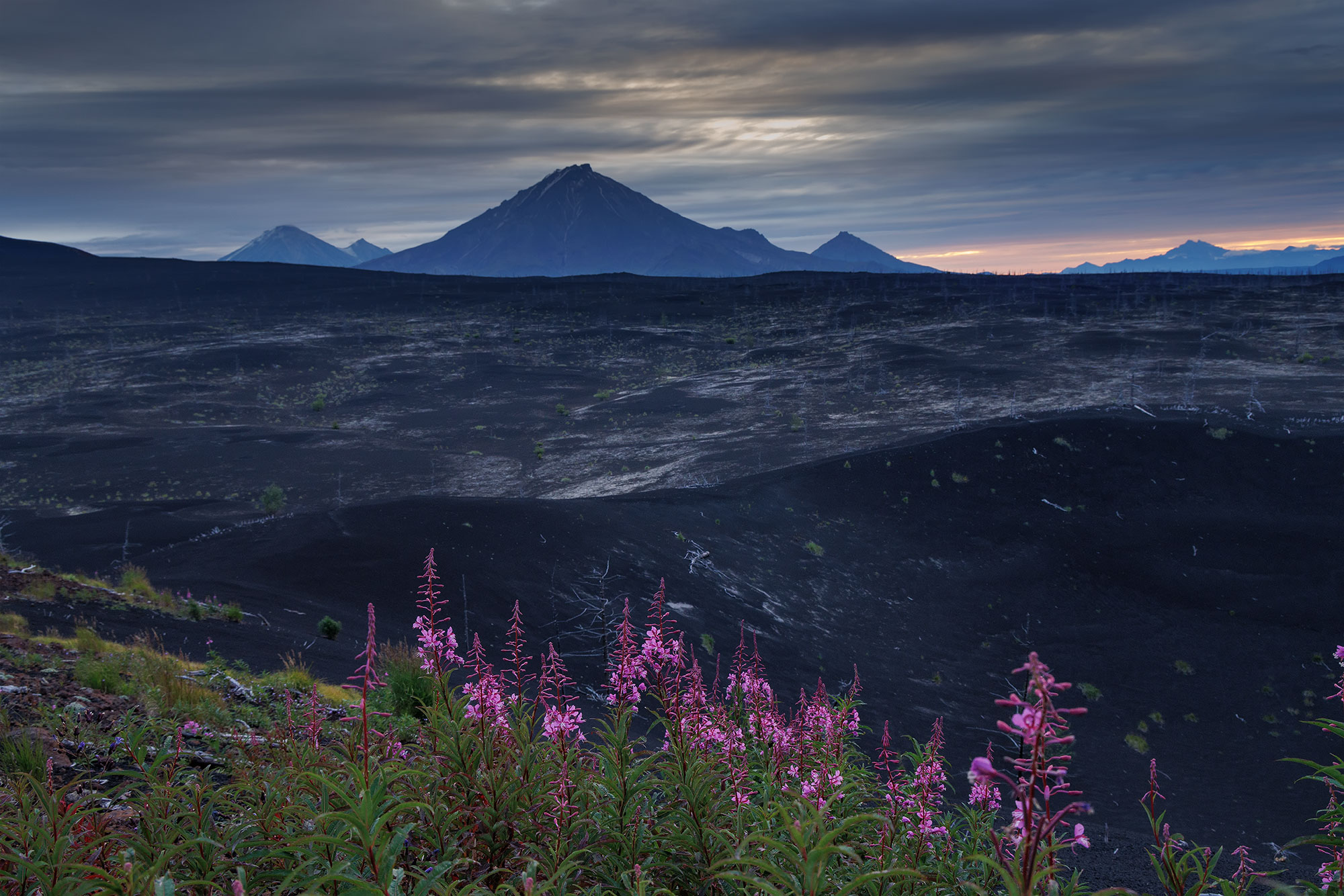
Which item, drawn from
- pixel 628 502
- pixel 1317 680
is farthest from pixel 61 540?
pixel 1317 680

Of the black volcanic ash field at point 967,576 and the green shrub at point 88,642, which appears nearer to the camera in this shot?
the green shrub at point 88,642

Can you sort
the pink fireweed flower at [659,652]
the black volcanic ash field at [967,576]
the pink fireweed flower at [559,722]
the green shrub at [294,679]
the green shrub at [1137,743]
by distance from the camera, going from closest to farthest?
1. the pink fireweed flower at [559,722]
2. the pink fireweed flower at [659,652]
3. the green shrub at [294,679]
4. the black volcanic ash field at [967,576]
5. the green shrub at [1137,743]

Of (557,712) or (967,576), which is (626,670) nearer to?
(557,712)

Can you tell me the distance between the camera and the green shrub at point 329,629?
13414 millimetres

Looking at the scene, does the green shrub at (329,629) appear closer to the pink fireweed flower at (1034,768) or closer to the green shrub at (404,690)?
the green shrub at (404,690)

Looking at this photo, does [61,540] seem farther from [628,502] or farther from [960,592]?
[960,592]

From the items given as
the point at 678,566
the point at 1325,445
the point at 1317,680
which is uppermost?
the point at 1325,445

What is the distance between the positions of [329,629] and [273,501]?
1646 centimetres

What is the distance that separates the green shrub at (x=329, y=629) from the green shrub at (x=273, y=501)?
15.1 metres

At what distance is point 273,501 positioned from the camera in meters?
27.5

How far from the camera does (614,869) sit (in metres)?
3.01

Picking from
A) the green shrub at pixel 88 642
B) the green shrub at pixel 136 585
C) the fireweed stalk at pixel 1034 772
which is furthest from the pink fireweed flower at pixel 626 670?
the green shrub at pixel 136 585

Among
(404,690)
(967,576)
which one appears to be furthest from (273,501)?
(967,576)

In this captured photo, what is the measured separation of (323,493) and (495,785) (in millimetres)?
31675
